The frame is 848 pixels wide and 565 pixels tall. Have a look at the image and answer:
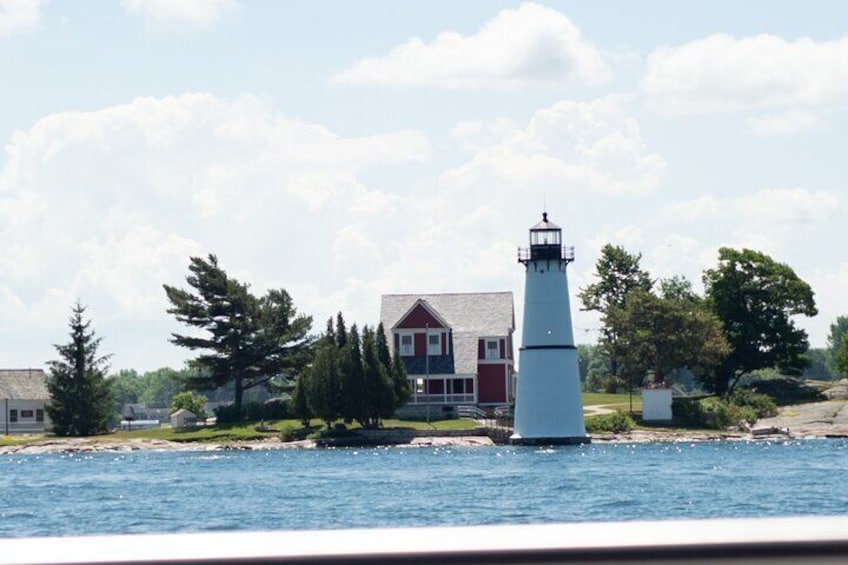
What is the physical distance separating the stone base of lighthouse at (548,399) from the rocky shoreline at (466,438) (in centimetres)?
367

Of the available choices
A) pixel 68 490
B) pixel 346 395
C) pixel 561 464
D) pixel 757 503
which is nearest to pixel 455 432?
pixel 346 395

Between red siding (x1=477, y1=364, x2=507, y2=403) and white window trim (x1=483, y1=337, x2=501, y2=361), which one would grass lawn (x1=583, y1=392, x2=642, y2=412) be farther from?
white window trim (x1=483, y1=337, x2=501, y2=361)

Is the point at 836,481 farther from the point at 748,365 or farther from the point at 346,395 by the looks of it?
the point at 748,365

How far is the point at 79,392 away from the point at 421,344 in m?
18.0

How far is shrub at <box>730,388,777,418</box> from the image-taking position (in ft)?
241

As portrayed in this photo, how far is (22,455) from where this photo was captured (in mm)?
68125

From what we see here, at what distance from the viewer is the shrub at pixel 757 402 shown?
241ft

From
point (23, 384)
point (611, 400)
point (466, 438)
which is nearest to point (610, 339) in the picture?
point (611, 400)

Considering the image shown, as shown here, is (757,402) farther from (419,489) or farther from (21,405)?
(21,405)

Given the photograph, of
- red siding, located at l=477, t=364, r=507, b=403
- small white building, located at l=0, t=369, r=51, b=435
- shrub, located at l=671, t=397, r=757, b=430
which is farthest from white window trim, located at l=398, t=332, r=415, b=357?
small white building, located at l=0, t=369, r=51, b=435

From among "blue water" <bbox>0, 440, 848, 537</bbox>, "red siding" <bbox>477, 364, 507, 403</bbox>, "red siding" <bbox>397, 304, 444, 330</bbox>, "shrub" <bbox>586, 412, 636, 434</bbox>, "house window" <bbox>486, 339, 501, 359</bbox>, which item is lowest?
"blue water" <bbox>0, 440, 848, 537</bbox>

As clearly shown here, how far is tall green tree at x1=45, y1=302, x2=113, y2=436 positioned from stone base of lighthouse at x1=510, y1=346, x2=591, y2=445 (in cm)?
2460

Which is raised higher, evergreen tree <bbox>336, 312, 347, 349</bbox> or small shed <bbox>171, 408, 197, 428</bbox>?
evergreen tree <bbox>336, 312, 347, 349</bbox>

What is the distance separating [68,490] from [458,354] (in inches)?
1401
